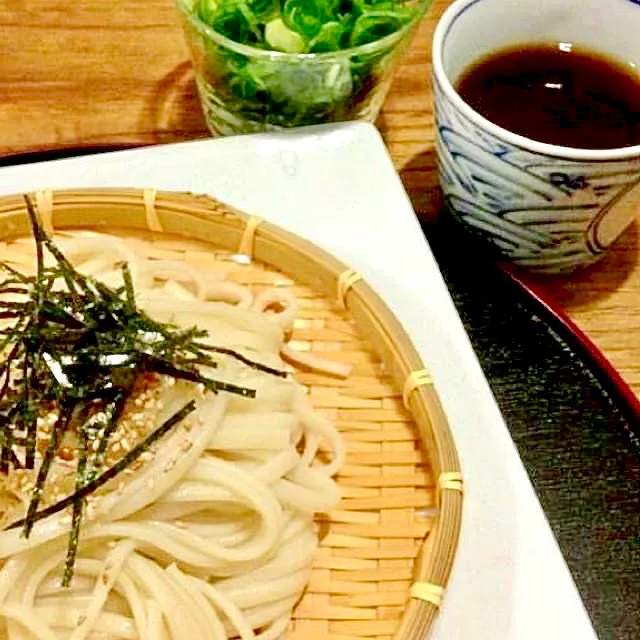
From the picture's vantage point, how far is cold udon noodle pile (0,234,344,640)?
1.00 meters

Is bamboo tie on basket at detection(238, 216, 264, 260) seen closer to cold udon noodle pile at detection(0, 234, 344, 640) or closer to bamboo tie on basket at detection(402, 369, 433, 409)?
cold udon noodle pile at detection(0, 234, 344, 640)

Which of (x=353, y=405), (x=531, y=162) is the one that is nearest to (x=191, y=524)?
(x=353, y=405)

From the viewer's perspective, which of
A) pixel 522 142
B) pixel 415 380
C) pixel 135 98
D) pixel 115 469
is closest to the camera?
pixel 115 469

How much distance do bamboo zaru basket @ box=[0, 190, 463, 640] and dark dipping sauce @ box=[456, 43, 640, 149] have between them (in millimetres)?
344

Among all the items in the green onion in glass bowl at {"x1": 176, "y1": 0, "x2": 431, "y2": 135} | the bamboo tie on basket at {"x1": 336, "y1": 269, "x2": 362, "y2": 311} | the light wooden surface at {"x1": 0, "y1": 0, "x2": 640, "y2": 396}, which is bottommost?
the light wooden surface at {"x1": 0, "y1": 0, "x2": 640, "y2": 396}

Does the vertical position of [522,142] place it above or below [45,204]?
above

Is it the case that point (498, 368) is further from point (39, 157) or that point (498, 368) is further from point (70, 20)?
point (70, 20)

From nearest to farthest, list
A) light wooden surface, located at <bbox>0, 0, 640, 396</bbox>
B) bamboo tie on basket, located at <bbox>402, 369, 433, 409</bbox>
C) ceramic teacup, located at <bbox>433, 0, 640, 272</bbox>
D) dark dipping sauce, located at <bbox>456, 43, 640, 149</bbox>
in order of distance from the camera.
A: bamboo tie on basket, located at <bbox>402, 369, 433, 409</bbox> → ceramic teacup, located at <bbox>433, 0, 640, 272</bbox> → dark dipping sauce, located at <bbox>456, 43, 640, 149</bbox> → light wooden surface, located at <bbox>0, 0, 640, 396</bbox>

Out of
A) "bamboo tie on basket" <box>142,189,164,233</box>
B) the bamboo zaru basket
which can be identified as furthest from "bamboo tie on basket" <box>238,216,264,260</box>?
"bamboo tie on basket" <box>142,189,164,233</box>

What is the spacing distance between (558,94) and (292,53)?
370 millimetres

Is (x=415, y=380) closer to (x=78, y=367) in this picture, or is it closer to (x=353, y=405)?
(x=353, y=405)

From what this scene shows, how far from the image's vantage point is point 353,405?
1189mm

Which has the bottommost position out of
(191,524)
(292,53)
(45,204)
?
(191,524)

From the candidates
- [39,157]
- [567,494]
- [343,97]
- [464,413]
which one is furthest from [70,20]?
[567,494]
